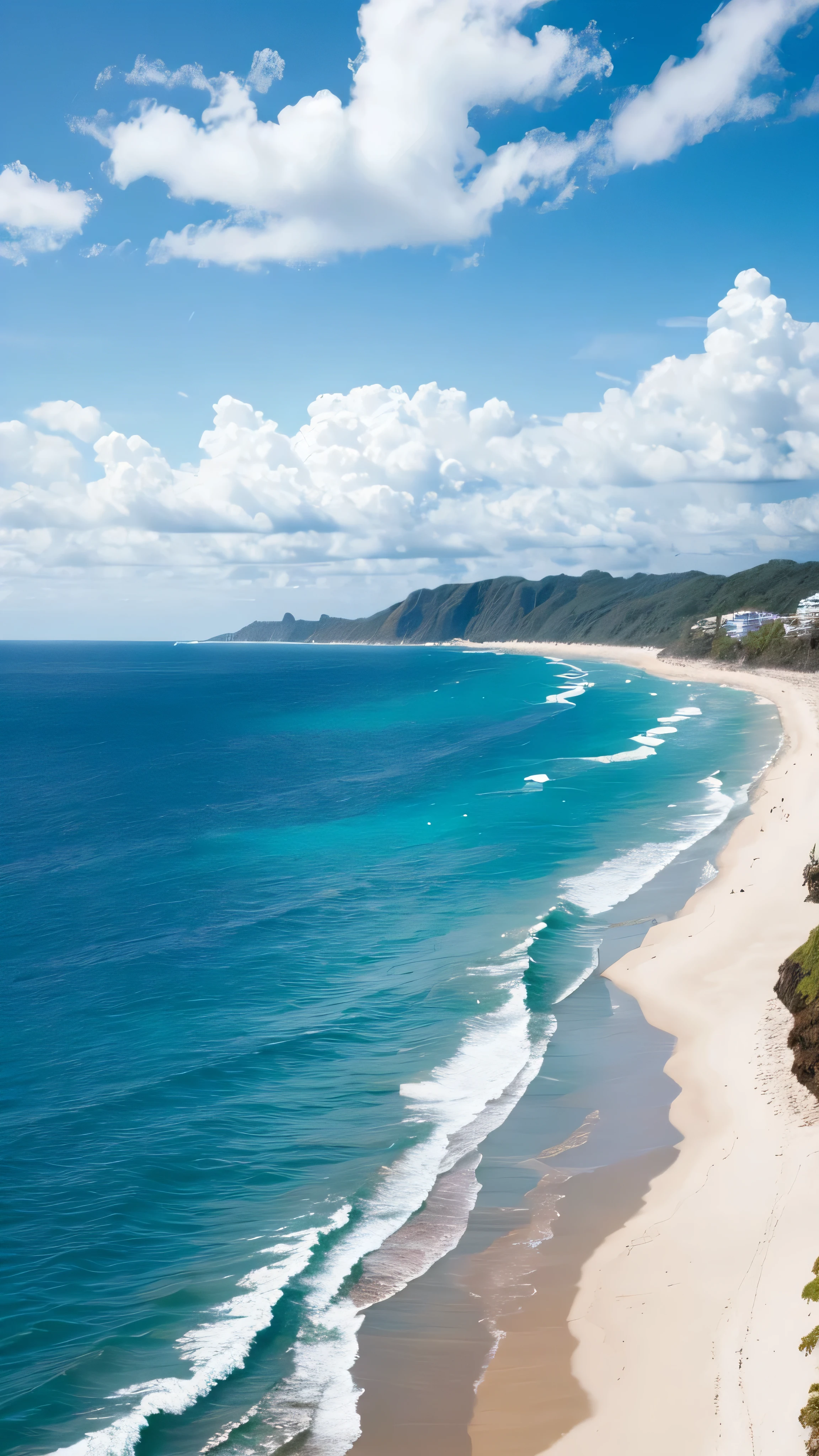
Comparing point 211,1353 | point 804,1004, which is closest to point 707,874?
point 804,1004

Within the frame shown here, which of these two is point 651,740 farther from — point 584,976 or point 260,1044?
point 260,1044

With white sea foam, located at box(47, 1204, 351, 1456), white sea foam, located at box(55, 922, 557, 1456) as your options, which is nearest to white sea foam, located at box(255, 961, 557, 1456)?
white sea foam, located at box(55, 922, 557, 1456)

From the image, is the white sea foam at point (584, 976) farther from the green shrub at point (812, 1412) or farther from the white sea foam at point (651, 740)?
the white sea foam at point (651, 740)

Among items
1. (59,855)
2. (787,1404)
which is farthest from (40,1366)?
(59,855)

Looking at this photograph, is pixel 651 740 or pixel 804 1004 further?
pixel 651 740

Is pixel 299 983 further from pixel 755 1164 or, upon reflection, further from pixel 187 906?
pixel 755 1164

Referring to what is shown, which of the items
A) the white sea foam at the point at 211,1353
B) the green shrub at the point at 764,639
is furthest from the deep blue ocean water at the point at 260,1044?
the green shrub at the point at 764,639

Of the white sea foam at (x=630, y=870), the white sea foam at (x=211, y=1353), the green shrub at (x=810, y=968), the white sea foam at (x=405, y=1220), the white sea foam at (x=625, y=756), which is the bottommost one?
the white sea foam at (x=211, y=1353)
